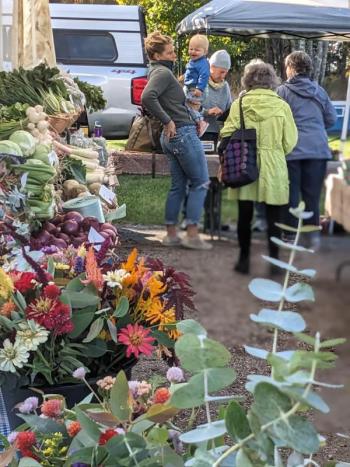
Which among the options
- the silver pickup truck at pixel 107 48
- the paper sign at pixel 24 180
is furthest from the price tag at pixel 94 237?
the silver pickup truck at pixel 107 48

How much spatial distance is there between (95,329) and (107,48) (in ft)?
33.9

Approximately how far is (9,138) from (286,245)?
2.42m

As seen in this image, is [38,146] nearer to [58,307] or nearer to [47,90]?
[47,90]

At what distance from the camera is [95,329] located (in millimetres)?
1808

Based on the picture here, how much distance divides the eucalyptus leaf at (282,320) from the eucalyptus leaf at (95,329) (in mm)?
1120

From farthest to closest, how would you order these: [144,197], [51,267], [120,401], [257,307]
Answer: [144,197] → [257,307] → [51,267] → [120,401]

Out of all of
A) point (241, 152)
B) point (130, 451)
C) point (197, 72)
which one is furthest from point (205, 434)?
point (197, 72)

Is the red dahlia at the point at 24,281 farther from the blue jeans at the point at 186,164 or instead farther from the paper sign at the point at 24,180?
the blue jeans at the point at 186,164

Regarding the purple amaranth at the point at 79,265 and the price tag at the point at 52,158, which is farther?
the price tag at the point at 52,158

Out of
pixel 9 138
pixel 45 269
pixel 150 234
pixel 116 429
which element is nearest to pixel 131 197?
pixel 150 234

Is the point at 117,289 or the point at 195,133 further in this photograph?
the point at 195,133

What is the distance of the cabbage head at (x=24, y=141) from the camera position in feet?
9.36

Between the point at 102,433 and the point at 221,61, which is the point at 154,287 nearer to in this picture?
the point at 102,433

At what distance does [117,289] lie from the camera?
1.88m
